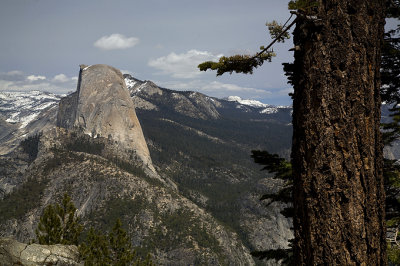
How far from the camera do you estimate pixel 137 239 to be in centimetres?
16338

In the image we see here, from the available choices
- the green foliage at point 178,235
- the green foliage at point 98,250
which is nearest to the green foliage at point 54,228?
the green foliage at point 98,250

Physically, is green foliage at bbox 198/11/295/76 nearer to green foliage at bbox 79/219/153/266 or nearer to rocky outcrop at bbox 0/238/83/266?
rocky outcrop at bbox 0/238/83/266

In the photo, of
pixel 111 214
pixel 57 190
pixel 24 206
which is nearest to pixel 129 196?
pixel 111 214

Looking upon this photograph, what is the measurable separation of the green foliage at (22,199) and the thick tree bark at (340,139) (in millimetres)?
184890

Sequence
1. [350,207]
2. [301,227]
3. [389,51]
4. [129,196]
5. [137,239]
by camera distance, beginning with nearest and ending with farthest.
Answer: [350,207] < [301,227] < [389,51] < [137,239] < [129,196]

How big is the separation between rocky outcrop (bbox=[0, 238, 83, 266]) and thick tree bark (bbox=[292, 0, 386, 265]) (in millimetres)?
14920

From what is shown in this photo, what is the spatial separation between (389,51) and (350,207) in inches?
332

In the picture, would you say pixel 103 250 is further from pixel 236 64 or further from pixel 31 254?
pixel 236 64

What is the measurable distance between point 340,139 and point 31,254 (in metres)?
16.4

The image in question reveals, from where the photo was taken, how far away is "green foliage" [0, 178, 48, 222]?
15781 centimetres

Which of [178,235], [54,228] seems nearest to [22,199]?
[178,235]

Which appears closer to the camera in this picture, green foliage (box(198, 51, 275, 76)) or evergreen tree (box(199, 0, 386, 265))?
evergreen tree (box(199, 0, 386, 265))

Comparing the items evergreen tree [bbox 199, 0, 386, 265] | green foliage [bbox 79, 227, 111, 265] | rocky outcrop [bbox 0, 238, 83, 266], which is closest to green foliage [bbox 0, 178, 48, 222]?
green foliage [bbox 79, 227, 111, 265]

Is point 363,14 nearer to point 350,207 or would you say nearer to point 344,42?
point 344,42
